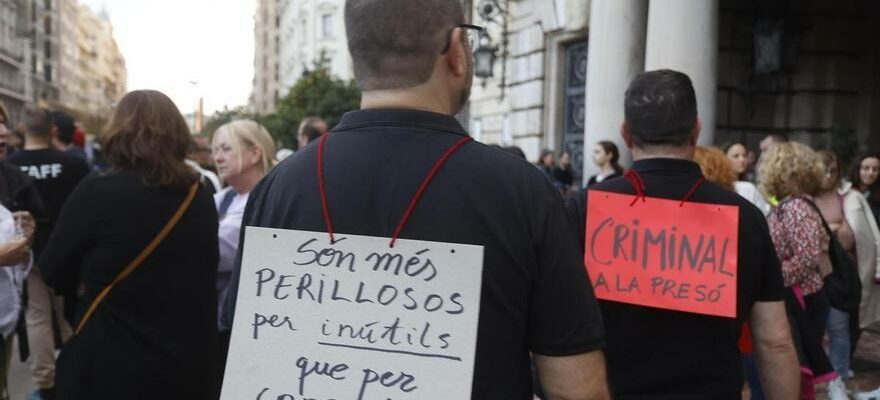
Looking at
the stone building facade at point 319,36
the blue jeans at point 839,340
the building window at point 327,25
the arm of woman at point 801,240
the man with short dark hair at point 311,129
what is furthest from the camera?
the building window at point 327,25

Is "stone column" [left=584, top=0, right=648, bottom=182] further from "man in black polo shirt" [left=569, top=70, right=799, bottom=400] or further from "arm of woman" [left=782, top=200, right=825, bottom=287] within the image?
"man in black polo shirt" [left=569, top=70, right=799, bottom=400]

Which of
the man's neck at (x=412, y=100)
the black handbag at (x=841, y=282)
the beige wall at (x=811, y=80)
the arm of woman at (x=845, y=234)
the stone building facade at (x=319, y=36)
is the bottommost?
the black handbag at (x=841, y=282)

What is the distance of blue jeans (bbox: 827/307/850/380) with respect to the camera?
20.2 feet

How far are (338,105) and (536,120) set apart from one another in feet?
91.6

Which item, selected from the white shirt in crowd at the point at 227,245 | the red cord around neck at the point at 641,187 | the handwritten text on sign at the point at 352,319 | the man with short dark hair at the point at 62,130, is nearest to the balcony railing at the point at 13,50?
the man with short dark hair at the point at 62,130

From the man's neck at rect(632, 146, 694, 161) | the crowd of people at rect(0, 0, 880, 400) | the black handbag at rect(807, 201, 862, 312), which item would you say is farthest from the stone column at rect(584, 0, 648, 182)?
Result: the man's neck at rect(632, 146, 694, 161)

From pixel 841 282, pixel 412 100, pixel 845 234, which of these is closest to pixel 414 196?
pixel 412 100

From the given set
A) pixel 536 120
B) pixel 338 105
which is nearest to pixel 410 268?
pixel 536 120

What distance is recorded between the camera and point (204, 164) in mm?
9180

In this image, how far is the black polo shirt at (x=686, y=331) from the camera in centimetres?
245

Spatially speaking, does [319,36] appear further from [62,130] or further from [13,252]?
[13,252]

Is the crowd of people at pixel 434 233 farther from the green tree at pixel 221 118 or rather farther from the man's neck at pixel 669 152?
the green tree at pixel 221 118

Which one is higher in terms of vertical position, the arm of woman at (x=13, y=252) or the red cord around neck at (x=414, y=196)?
the red cord around neck at (x=414, y=196)

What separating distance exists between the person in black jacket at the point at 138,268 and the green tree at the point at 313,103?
121ft
